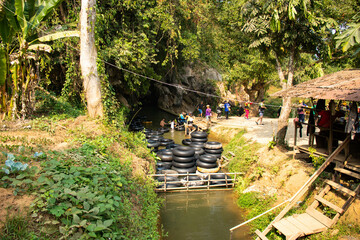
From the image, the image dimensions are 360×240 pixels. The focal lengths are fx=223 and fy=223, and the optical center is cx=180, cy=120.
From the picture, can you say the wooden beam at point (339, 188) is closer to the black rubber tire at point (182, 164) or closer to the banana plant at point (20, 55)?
the black rubber tire at point (182, 164)

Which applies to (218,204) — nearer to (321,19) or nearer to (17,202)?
(17,202)

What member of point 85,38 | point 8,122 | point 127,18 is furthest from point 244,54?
point 8,122

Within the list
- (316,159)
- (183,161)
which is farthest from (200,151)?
(316,159)

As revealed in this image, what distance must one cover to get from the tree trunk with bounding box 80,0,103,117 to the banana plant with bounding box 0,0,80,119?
98 centimetres

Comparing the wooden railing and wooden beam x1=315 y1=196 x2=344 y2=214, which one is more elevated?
wooden beam x1=315 y1=196 x2=344 y2=214

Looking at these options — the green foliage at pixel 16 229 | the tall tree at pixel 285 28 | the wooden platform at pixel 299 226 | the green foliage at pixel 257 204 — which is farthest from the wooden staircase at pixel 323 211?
the green foliage at pixel 16 229

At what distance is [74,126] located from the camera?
8.02 meters

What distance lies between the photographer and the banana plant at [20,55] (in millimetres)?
7395

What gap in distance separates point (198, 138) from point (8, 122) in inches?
416

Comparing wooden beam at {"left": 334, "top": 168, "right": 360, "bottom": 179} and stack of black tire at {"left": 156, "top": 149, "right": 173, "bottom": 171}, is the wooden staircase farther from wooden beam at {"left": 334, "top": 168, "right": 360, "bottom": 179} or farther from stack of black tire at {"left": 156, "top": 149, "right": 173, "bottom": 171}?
stack of black tire at {"left": 156, "top": 149, "right": 173, "bottom": 171}

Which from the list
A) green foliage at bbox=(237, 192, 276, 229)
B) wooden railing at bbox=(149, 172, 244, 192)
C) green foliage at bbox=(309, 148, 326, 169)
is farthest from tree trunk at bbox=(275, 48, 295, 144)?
green foliage at bbox=(237, 192, 276, 229)

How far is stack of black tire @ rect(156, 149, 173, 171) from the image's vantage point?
36.9ft

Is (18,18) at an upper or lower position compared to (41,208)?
upper

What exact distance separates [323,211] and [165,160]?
7195 mm
